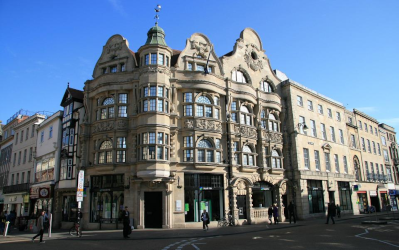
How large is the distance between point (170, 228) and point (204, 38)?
1900 centimetres

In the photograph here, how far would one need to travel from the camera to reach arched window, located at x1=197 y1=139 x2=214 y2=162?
29000 millimetres

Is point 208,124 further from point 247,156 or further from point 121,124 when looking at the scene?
point 121,124

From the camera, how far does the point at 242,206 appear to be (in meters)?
30.4

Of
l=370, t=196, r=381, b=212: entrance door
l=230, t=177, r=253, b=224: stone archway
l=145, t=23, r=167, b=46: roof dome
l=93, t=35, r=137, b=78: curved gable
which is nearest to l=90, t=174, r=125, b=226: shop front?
l=230, t=177, r=253, b=224: stone archway

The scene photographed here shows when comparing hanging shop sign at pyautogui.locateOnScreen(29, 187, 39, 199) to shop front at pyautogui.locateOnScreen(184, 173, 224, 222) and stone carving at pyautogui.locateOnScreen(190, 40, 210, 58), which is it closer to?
shop front at pyautogui.locateOnScreen(184, 173, 224, 222)

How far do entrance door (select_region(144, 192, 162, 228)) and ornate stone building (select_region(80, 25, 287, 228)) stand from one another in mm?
83

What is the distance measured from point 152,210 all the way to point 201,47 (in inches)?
656

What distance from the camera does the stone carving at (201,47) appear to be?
31.5 m

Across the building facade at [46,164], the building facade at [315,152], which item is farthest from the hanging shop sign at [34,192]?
the building facade at [315,152]

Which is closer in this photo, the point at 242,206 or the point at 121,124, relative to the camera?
the point at 121,124

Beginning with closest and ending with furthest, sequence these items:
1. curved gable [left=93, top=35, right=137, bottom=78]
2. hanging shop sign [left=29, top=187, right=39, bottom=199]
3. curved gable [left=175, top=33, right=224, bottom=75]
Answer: curved gable [left=93, top=35, right=137, bottom=78]
curved gable [left=175, top=33, right=224, bottom=75]
hanging shop sign [left=29, top=187, right=39, bottom=199]

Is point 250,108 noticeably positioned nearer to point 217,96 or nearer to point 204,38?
point 217,96

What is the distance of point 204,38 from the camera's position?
3244 cm

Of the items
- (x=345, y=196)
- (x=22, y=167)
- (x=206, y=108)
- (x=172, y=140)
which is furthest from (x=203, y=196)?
(x=22, y=167)
